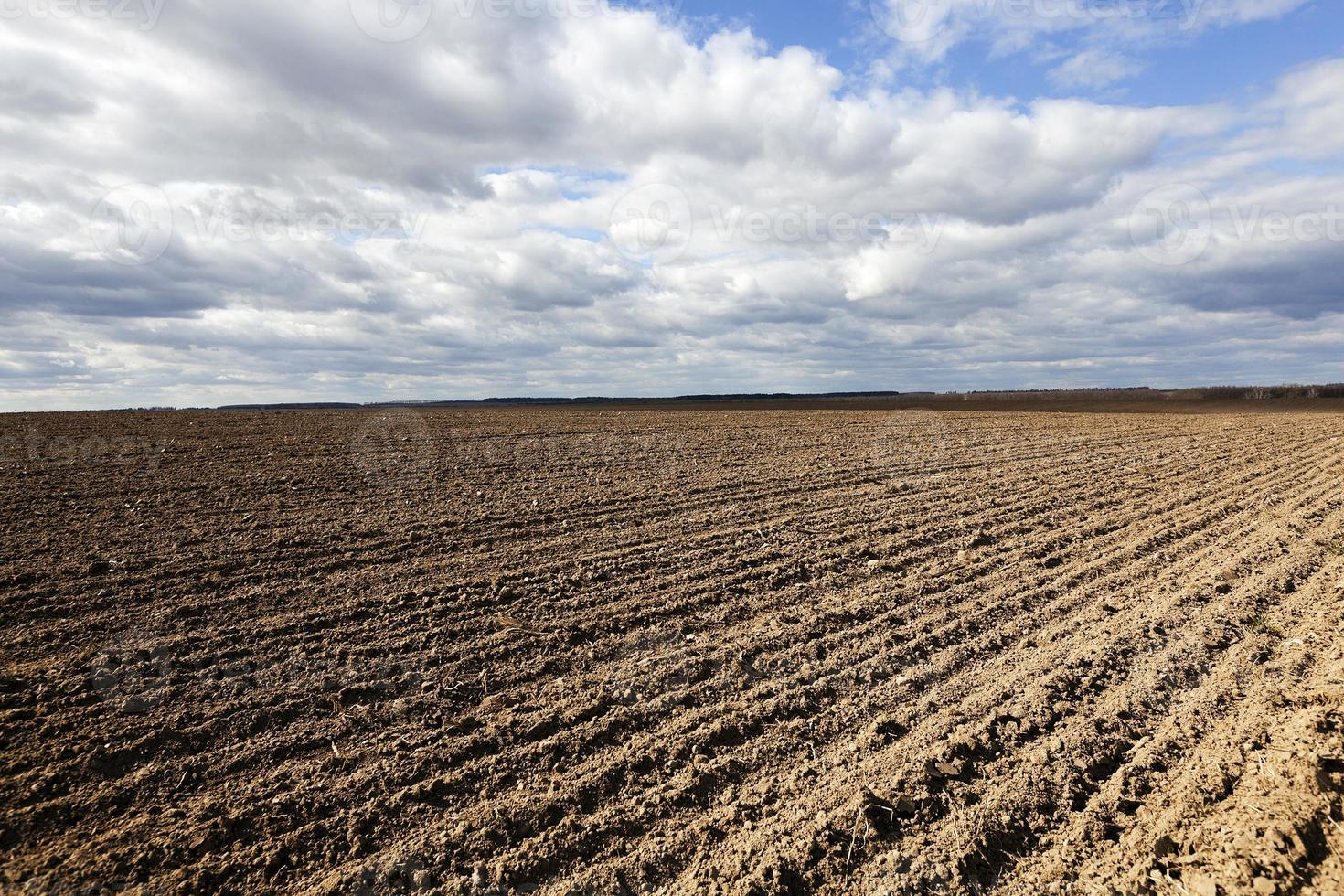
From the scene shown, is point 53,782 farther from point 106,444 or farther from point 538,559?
point 106,444

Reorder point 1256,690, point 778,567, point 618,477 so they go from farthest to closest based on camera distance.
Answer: point 618,477 → point 778,567 → point 1256,690

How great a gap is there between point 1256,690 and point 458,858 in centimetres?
591

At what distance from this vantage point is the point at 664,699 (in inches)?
209

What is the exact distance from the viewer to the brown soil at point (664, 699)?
144 inches

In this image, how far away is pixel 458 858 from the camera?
369 centimetres

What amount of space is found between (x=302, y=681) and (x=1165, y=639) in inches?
305

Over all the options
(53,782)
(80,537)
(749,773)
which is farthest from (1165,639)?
(80,537)

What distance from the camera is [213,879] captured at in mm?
3590

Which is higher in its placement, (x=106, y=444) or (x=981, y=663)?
(x=106, y=444)

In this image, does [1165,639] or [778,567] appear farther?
[778,567]

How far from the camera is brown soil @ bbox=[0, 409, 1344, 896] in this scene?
3.65 metres

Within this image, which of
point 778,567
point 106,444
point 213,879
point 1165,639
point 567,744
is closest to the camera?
point 213,879

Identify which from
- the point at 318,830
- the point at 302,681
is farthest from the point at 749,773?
the point at 302,681

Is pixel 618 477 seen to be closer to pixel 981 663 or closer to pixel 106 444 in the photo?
pixel 981 663
